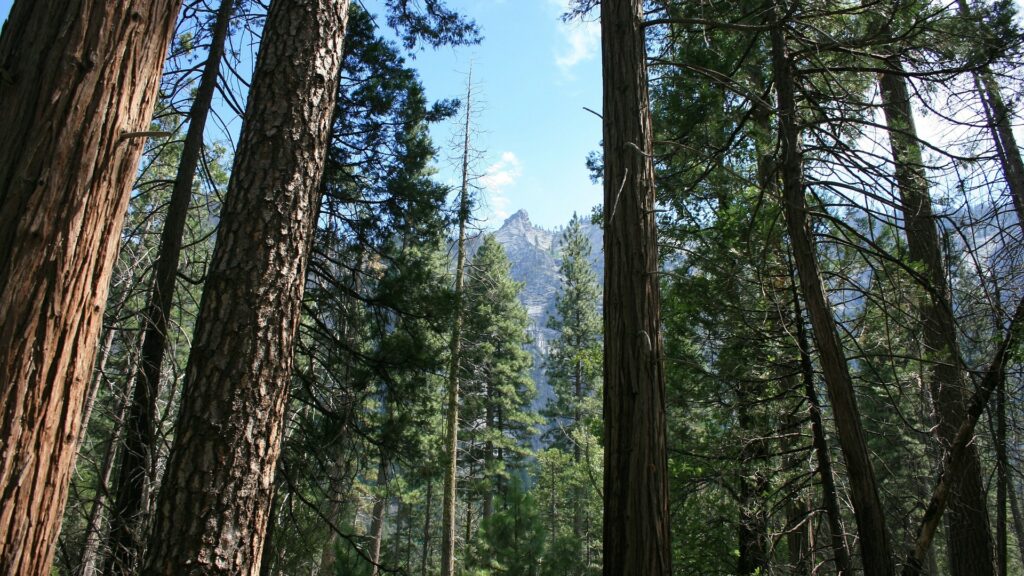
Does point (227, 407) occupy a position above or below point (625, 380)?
below

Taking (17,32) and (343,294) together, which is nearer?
(17,32)

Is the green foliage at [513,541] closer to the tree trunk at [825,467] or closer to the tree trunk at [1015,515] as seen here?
the tree trunk at [1015,515]

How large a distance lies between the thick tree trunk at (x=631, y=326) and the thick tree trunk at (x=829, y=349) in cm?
94

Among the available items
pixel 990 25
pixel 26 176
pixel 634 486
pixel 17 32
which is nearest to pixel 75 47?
pixel 17 32

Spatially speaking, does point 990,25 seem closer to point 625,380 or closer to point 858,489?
point 858,489

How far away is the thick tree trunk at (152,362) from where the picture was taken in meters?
3.66

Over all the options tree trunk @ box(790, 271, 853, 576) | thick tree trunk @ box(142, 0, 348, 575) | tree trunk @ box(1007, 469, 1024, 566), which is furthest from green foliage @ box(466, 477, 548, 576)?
thick tree trunk @ box(142, 0, 348, 575)

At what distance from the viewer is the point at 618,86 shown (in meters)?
3.40

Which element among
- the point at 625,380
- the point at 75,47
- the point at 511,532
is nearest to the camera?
the point at 75,47

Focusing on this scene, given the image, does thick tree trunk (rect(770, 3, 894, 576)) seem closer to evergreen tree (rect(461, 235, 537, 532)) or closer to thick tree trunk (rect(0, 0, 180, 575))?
thick tree trunk (rect(0, 0, 180, 575))

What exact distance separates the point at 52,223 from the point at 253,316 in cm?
108

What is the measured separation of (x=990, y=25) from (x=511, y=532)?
14239 mm

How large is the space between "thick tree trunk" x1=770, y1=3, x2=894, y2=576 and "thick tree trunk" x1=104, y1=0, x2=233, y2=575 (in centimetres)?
429

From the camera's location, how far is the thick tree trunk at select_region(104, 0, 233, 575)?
12.0 feet
